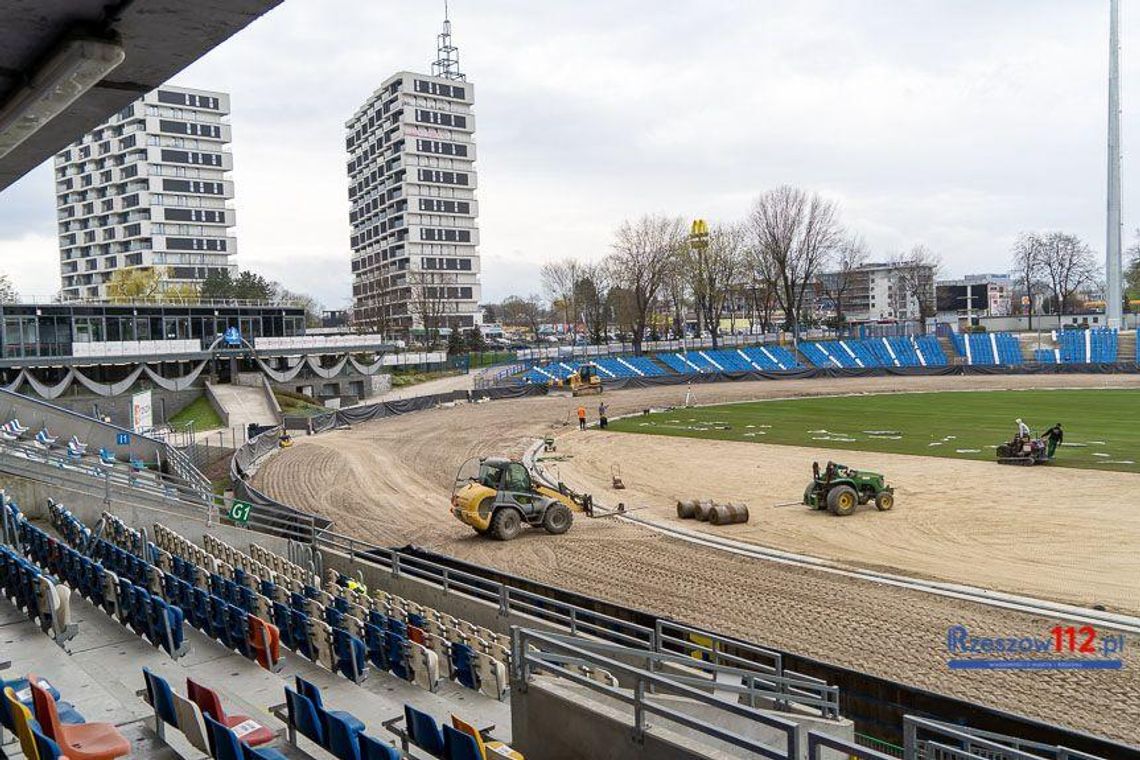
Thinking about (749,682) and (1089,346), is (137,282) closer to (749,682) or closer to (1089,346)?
(1089,346)

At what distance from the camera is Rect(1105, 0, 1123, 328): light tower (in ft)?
240

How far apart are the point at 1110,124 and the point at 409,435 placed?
221 ft

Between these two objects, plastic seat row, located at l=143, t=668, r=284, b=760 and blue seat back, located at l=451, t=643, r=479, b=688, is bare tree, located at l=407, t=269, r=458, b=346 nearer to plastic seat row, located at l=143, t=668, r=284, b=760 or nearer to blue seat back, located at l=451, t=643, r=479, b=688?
blue seat back, located at l=451, t=643, r=479, b=688

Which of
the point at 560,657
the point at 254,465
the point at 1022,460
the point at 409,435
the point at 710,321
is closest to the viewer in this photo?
the point at 560,657

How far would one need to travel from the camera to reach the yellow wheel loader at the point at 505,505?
23.2 m

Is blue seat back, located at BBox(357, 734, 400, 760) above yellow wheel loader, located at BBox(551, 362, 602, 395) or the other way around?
above

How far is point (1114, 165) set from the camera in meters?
75.2

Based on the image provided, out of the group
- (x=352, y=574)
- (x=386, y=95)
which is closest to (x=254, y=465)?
(x=352, y=574)

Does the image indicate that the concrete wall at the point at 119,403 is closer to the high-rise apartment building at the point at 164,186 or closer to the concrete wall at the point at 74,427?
the concrete wall at the point at 74,427

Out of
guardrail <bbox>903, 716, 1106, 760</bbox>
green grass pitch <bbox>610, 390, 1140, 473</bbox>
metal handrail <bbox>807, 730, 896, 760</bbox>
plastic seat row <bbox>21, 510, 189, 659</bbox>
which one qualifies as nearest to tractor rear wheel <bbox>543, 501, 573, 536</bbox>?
plastic seat row <bbox>21, 510, 189, 659</bbox>

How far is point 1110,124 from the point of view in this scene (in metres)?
75.8

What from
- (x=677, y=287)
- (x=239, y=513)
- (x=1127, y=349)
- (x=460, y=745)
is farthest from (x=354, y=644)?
(x=677, y=287)

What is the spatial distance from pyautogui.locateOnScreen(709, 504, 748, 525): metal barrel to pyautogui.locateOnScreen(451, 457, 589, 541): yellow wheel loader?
412cm

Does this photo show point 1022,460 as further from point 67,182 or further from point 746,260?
point 67,182
